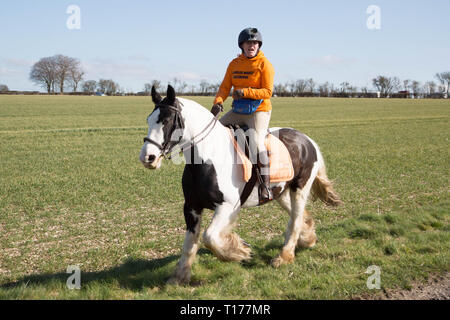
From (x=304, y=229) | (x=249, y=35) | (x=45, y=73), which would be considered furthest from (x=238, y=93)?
(x=45, y=73)

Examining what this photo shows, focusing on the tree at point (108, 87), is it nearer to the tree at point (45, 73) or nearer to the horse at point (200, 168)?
the tree at point (45, 73)

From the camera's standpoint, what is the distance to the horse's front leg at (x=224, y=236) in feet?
14.4

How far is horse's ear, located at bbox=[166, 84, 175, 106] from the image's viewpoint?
3.88 meters

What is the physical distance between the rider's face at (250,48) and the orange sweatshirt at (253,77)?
0.06 meters

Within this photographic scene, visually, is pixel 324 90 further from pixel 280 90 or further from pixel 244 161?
pixel 244 161

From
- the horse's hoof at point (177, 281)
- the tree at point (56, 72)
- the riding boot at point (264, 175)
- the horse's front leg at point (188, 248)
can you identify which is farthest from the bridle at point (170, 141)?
the tree at point (56, 72)

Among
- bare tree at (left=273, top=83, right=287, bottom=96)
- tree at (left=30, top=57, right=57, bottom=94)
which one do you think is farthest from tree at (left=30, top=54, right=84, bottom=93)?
bare tree at (left=273, top=83, right=287, bottom=96)

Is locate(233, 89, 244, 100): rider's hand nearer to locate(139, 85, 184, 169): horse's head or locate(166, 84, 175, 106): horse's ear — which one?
locate(139, 85, 184, 169): horse's head

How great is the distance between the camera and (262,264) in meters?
5.47

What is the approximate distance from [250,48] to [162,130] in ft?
5.71

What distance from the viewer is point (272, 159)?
5.13 m

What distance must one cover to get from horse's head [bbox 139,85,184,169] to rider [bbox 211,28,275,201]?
818 millimetres
